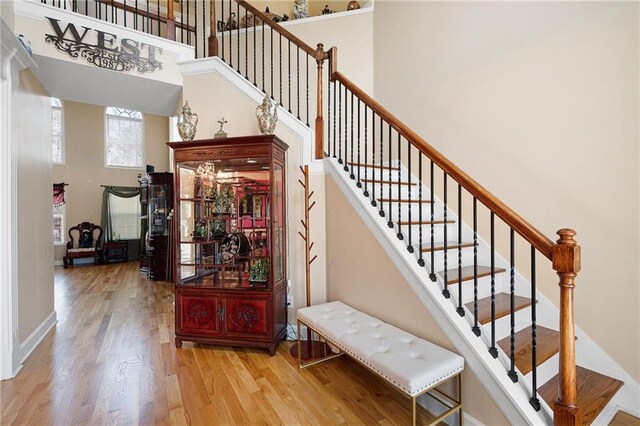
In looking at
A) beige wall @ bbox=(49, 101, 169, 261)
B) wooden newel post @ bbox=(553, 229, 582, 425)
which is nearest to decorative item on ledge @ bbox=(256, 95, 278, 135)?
wooden newel post @ bbox=(553, 229, 582, 425)

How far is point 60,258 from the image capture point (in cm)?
755

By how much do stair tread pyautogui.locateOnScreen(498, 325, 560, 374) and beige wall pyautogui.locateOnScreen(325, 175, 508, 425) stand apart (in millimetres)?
286

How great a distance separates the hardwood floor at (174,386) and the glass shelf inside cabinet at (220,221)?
73cm

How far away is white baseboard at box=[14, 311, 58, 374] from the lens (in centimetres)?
260

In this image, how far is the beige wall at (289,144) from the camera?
10.2 feet

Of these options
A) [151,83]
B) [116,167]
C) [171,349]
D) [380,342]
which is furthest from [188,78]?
[116,167]

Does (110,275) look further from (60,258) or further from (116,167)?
(116,167)

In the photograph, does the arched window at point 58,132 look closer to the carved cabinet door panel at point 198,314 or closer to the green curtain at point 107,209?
the green curtain at point 107,209

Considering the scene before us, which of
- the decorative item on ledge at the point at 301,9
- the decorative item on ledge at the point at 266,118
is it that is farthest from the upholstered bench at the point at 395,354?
the decorative item on ledge at the point at 301,9

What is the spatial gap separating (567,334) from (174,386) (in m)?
2.50

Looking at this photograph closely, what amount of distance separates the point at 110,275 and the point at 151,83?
191 inches

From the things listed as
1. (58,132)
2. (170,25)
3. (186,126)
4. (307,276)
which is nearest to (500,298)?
(307,276)

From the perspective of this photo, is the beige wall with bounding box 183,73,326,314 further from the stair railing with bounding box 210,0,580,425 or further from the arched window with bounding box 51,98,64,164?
the arched window with bounding box 51,98,64,164

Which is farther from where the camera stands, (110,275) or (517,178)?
(110,275)
